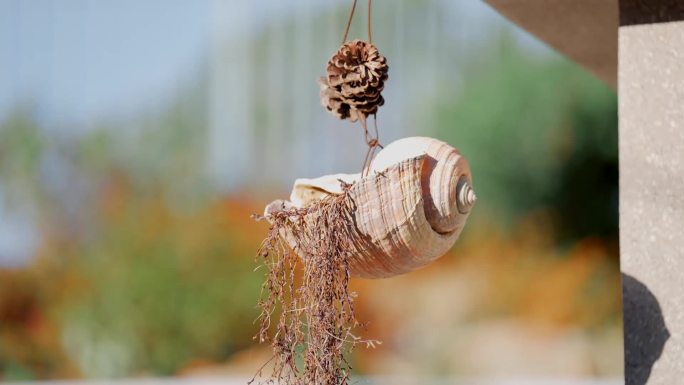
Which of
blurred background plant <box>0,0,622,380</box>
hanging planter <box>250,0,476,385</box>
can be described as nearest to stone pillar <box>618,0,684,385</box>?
hanging planter <box>250,0,476,385</box>

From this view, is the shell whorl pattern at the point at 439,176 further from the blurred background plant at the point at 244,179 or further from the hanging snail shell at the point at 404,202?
the blurred background plant at the point at 244,179

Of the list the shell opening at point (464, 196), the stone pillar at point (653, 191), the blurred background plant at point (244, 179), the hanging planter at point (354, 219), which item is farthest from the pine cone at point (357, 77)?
the blurred background plant at point (244, 179)

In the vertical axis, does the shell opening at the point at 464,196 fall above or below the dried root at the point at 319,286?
above

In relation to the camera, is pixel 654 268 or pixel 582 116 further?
pixel 582 116

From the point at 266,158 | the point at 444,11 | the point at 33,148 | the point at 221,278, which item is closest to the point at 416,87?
the point at 444,11

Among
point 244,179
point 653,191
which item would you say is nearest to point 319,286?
point 653,191

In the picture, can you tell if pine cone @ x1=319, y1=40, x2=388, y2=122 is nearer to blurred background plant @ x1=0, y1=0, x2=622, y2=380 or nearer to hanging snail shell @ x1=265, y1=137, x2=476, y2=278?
hanging snail shell @ x1=265, y1=137, x2=476, y2=278

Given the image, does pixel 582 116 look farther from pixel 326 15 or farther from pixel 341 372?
pixel 341 372

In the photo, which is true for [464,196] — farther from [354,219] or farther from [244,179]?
[244,179]
